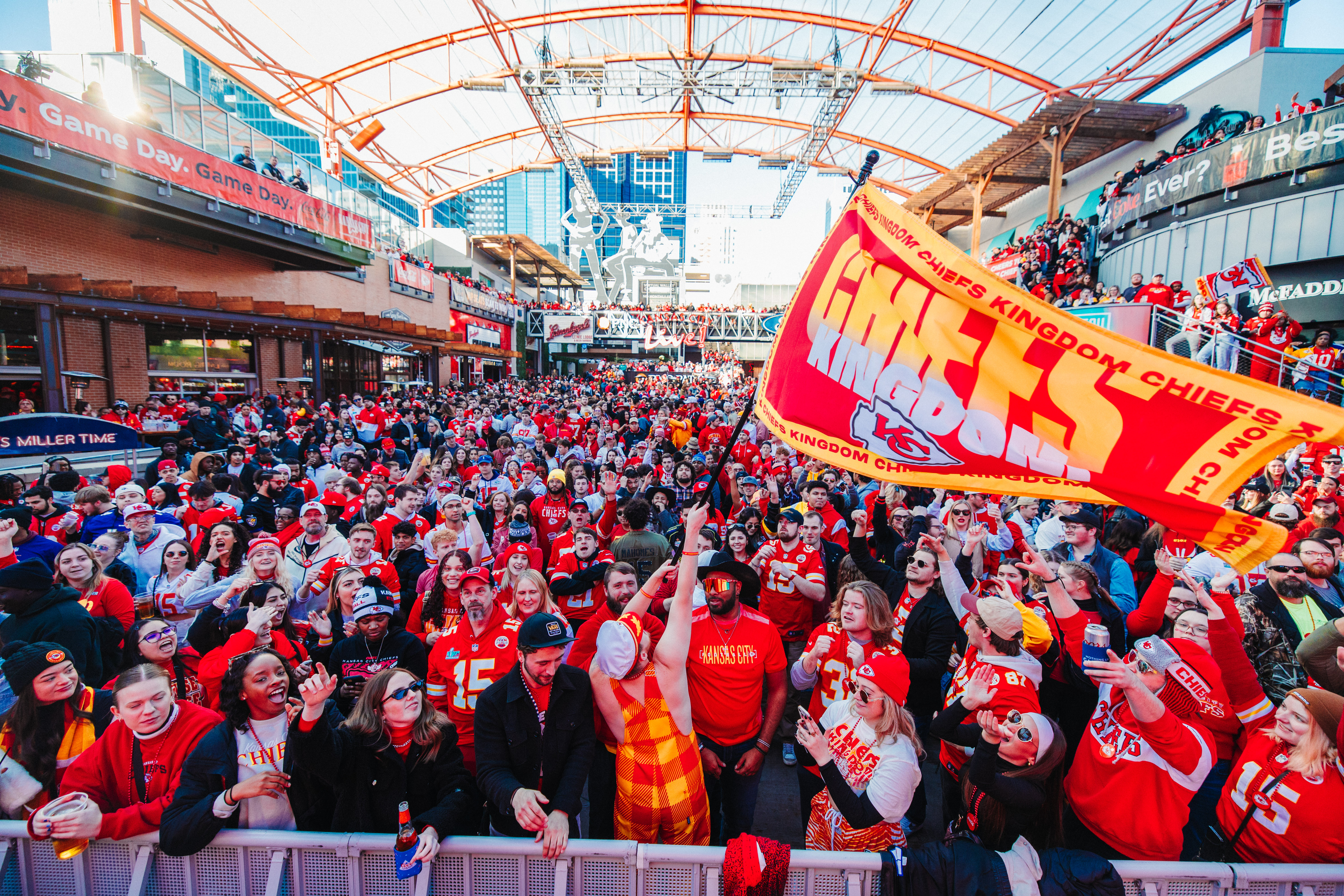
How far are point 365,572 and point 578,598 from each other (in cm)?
160

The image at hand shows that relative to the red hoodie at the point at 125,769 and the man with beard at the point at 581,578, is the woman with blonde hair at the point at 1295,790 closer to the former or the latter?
the man with beard at the point at 581,578

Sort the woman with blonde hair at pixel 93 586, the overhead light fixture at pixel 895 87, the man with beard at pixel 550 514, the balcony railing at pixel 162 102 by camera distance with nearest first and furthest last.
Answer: the woman with blonde hair at pixel 93 586, the man with beard at pixel 550 514, the balcony railing at pixel 162 102, the overhead light fixture at pixel 895 87

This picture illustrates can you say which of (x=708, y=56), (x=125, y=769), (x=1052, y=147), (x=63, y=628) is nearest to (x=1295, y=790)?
(x=125, y=769)

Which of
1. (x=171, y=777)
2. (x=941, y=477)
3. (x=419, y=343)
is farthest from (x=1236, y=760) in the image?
(x=419, y=343)

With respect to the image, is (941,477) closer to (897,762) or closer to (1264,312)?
(897,762)

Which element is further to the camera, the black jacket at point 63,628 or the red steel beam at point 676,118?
the red steel beam at point 676,118

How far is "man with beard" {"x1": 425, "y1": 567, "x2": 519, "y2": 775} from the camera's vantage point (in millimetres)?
3342

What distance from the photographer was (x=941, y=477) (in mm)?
2342

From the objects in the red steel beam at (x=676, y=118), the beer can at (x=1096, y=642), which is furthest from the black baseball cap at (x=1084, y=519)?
the red steel beam at (x=676, y=118)

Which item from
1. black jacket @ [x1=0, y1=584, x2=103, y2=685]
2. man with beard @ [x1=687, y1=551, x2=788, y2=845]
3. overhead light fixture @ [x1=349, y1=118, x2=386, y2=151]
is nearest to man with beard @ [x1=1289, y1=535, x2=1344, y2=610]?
man with beard @ [x1=687, y1=551, x2=788, y2=845]

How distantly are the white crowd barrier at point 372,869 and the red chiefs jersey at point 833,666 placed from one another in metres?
1.00

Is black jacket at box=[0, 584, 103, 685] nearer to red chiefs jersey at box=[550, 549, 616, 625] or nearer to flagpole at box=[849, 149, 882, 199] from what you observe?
red chiefs jersey at box=[550, 549, 616, 625]

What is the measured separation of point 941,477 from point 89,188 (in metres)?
17.4

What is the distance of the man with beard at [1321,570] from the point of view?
3701 mm
